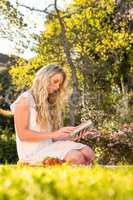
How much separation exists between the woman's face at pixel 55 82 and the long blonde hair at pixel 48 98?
4cm

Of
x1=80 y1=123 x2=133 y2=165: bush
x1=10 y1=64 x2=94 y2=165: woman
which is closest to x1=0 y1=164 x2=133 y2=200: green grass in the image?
x1=10 y1=64 x2=94 y2=165: woman

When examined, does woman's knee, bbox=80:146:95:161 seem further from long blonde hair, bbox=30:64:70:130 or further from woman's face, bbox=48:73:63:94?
woman's face, bbox=48:73:63:94

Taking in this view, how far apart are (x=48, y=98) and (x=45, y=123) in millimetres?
276

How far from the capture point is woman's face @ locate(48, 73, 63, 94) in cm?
674

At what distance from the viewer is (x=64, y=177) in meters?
2.68

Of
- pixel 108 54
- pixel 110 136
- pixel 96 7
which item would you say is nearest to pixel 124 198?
pixel 110 136

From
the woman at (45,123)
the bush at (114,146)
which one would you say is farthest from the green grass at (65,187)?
the bush at (114,146)

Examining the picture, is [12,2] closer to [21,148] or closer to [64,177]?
[21,148]

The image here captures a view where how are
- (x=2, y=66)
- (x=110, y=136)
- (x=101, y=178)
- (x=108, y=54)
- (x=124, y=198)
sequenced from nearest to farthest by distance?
1. (x=124, y=198)
2. (x=101, y=178)
3. (x=110, y=136)
4. (x=108, y=54)
5. (x=2, y=66)

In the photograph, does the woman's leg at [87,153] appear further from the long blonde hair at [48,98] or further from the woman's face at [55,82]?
the woman's face at [55,82]

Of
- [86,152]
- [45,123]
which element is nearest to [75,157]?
[86,152]

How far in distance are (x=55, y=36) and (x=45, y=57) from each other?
0.87 m

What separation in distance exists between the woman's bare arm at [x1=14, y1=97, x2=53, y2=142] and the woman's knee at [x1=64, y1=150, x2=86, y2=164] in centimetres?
27

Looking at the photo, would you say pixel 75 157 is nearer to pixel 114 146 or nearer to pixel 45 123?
pixel 45 123
